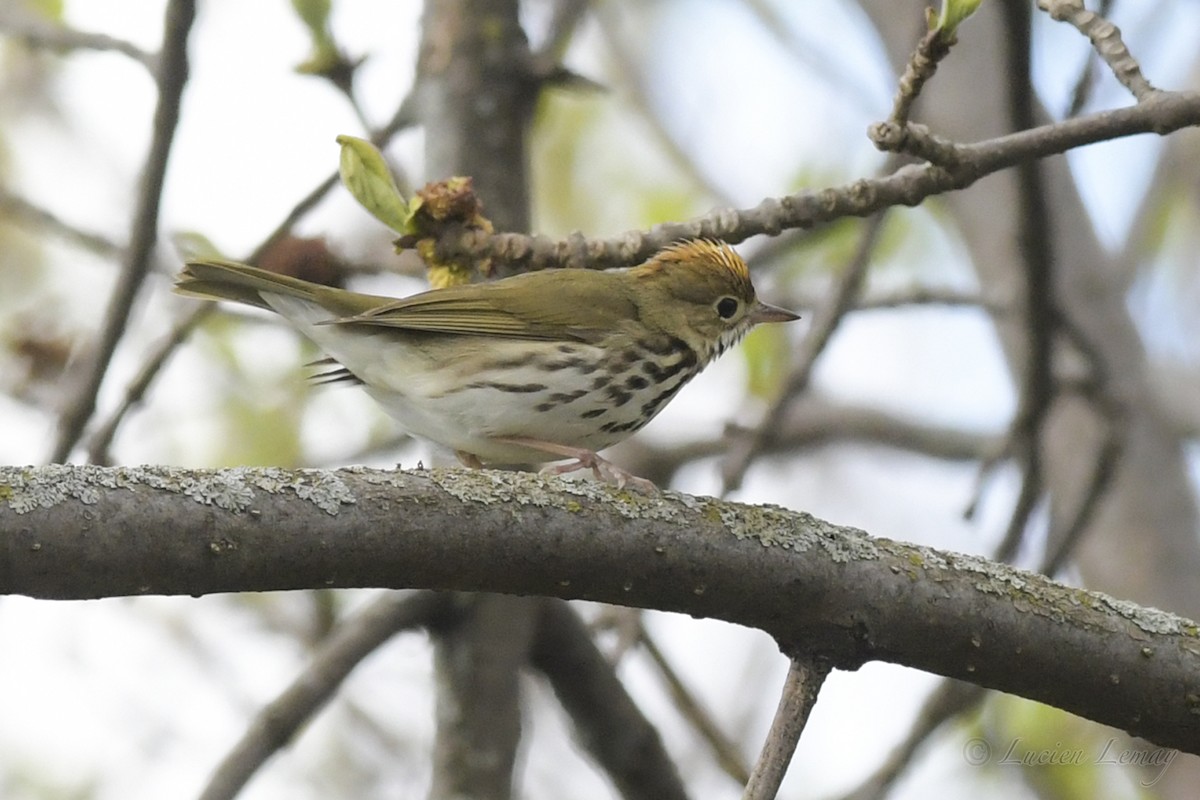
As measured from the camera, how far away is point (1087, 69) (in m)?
4.08

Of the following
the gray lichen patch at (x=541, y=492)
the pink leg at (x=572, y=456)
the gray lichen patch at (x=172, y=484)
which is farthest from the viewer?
the pink leg at (x=572, y=456)

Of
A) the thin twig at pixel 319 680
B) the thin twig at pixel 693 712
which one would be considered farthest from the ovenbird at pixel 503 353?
the thin twig at pixel 693 712

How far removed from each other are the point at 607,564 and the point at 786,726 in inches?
15.7

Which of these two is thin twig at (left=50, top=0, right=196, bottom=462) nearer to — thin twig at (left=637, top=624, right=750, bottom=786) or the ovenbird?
the ovenbird

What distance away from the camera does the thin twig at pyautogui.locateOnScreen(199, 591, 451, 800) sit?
385 centimetres

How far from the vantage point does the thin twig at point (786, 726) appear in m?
2.25

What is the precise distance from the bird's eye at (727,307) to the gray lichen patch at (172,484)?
8.59ft

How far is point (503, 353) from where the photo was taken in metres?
4.14

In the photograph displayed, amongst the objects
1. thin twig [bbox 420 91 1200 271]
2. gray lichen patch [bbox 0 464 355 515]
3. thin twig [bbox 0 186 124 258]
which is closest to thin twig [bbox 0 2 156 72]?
thin twig [bbox 0 186 124 258]

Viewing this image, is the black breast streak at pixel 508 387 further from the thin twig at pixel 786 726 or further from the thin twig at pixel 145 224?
the thin twig at pixel 786 726

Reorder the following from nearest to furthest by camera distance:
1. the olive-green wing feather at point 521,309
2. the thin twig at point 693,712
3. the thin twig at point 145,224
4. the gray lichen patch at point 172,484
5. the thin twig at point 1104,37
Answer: the gray lichen patch at point 172,484 → the thin twig at point 1104,37 → the thin twig at point 145,224 → the olive-green wing feather at point 521,309 → the thin twig at point 693,712

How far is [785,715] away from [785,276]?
5.13 meters

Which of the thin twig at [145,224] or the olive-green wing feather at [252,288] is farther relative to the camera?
the olive-green wing feather at [252,288]

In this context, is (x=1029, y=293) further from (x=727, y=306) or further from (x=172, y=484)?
(x=172, y=484)
